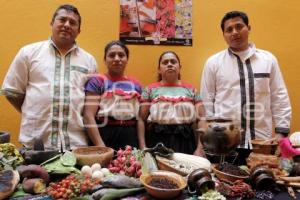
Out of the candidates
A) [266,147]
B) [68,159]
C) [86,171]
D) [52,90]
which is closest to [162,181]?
[86,171]

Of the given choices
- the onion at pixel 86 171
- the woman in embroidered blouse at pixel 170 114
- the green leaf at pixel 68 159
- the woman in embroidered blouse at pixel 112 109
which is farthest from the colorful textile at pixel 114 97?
the onion at pixel 86 171

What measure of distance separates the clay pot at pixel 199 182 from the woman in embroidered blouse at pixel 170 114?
82 cm

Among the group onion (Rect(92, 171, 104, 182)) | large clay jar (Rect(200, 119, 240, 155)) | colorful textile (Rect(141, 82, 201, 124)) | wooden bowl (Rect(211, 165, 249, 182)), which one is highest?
colorful textile (Rect(141, 82, 201, 124))

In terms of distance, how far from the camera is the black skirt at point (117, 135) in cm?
212

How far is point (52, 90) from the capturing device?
6.67 ft

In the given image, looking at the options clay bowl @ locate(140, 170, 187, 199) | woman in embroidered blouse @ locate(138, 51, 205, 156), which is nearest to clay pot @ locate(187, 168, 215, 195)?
clay bowl @ locate(140, 170, 187, 199)

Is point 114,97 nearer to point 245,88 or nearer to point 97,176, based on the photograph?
point 97,176

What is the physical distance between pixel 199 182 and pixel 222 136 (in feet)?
0.94

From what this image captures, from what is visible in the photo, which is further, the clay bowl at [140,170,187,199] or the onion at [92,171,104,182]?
the onion at [92,171,104,182]

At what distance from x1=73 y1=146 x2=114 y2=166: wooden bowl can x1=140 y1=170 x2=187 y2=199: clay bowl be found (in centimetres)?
29

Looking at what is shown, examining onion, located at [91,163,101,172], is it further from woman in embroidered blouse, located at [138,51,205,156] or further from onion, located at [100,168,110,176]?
woman in embroidered blouse, located at [138,51,205,156]

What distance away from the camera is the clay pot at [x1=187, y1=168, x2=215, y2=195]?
4.18 ft

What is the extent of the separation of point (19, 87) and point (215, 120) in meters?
1.37

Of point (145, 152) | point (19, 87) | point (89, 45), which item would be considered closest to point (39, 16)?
point (89, 45)
